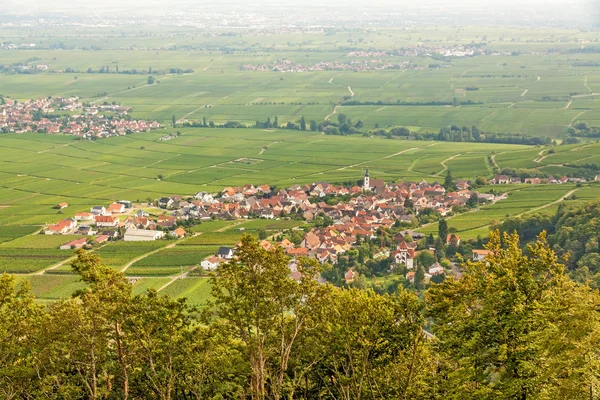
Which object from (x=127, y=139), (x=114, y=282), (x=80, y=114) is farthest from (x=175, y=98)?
(x=114, y=282)

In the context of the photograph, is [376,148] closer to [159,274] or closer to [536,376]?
[159,274]

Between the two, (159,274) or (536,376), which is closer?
(536,376)

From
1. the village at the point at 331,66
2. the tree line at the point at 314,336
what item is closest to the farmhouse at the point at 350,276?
the tree line at the point at 314,336

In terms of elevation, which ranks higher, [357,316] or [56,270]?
[357,316]

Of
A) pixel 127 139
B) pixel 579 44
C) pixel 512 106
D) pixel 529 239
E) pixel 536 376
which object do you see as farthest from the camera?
pixel 579 44

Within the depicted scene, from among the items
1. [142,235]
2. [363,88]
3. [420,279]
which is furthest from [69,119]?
[420,279]

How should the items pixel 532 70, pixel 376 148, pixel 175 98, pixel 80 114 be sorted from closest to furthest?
pixel 376 148 → pixel 80 114 → pixel 175 98 → pixel 532 70
